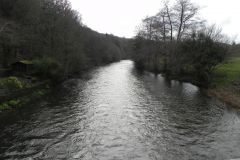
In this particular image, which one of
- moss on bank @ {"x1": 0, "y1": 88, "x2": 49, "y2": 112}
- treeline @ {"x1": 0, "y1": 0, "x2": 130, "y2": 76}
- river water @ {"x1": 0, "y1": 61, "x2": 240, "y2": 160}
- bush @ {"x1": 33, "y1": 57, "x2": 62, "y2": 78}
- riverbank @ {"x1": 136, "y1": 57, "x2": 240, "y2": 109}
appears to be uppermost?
treeline @ {"x1": 0, "y1": 0, "x2": 130, "y2": 76}

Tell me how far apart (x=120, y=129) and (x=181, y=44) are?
24.1 meters

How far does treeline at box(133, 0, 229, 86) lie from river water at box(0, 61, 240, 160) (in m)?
9.81

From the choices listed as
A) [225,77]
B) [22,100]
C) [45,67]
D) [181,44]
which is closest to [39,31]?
[45,67]

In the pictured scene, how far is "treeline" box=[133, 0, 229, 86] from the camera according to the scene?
1172 inches

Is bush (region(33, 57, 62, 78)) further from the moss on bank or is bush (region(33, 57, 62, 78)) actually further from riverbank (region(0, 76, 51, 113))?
the moss on bank

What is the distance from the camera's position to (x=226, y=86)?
2670cm

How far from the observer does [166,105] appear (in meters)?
19.8

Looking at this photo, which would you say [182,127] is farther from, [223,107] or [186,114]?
[223,107]

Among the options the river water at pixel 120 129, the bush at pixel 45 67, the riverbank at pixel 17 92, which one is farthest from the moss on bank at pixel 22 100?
the bush at pixel 45 67

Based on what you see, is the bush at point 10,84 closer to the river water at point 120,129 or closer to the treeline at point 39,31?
the river water at point 120,129

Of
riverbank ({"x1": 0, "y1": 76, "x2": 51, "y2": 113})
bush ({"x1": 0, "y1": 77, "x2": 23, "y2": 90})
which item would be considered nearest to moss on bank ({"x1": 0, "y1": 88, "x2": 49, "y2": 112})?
riverbank ({"x1": 0, "y1": 76, "x2": 51, "y2": 113})

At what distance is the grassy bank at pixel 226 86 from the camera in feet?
72.6

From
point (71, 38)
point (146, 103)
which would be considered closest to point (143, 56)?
point (71, 38)

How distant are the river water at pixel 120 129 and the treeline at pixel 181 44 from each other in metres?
9.81
